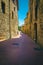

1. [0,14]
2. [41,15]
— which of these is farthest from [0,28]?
[41,15]

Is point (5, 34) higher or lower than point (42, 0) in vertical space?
lower

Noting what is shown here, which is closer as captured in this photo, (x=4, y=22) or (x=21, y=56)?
(x=21, y=56)

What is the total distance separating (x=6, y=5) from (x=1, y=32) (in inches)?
153

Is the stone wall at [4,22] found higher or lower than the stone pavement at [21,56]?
higher

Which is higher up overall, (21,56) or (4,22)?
(4,22)

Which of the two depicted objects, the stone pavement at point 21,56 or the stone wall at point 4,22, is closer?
the stone pavement at point 21,56

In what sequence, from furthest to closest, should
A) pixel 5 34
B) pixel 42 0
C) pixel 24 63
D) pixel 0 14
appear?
pixel 5 34, pixel 0 14, pixel 42 0, pixel 24 63

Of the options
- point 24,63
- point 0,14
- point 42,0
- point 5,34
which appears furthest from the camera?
point 5,34

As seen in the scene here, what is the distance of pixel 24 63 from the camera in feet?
16.1

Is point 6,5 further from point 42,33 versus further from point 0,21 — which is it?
point 42,33

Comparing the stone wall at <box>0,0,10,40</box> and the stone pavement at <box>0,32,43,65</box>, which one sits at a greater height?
the stone wall at <box>0,0,10,40</box>

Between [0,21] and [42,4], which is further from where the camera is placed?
[0,21]

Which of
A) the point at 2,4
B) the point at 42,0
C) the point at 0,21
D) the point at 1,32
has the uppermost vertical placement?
the point at 2,4

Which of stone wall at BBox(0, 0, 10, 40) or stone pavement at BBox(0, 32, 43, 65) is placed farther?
stone wall at BBox(0, 0, 10, 40)
